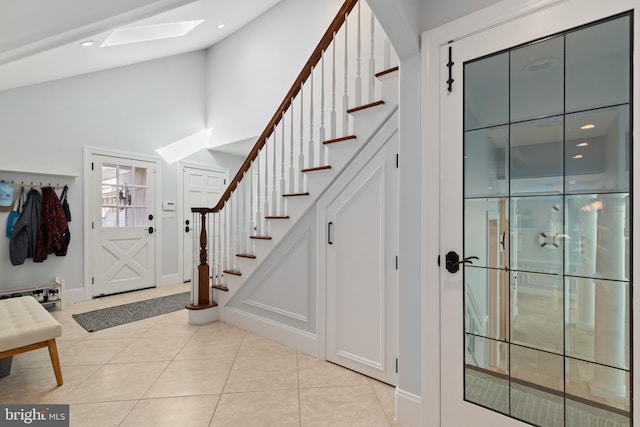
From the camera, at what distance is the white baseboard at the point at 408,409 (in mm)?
1688

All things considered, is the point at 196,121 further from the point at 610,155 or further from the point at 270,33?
the point at 610,155

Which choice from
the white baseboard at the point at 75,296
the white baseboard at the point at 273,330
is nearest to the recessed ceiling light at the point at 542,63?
the white baseboard at the point at 273,330

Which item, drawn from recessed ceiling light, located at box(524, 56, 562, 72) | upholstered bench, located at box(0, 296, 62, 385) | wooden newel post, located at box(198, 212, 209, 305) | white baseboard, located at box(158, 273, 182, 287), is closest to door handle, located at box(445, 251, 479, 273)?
recessed ceiling light, located at box(524, 56, 562, 72)

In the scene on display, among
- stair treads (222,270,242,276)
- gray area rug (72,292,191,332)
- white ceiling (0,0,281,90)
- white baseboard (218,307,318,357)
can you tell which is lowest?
gray area rug (72,292,191,332)

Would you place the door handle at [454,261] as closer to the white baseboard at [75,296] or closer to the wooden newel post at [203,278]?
the wooden newel post at [203,278]

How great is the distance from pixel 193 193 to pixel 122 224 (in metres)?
1.26

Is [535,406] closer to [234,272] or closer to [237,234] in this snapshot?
[234,272]

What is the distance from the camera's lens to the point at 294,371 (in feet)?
7.50

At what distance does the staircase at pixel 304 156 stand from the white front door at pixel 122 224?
1888mm

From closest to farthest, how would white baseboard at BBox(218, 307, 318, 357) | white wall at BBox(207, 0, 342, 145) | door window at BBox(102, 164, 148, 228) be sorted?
white baseboard at BBox(218, 307, 318, 357) < white wall at BBox(207, 0, 342, 145) < door window at BBox(102, 164, 148, 228)

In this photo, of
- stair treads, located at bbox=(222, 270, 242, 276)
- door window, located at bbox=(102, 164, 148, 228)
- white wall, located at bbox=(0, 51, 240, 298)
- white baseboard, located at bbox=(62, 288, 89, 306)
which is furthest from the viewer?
door window, located at bbox=(102, 164, 148, 228)

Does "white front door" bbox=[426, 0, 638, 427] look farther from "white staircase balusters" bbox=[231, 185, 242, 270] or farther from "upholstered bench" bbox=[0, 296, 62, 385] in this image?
"upholstered bench" bbox=[0, 296, 62, 385]

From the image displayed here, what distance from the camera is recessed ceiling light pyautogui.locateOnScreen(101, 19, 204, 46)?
3.72m

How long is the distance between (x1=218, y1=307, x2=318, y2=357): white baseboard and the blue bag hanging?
2643 mm
